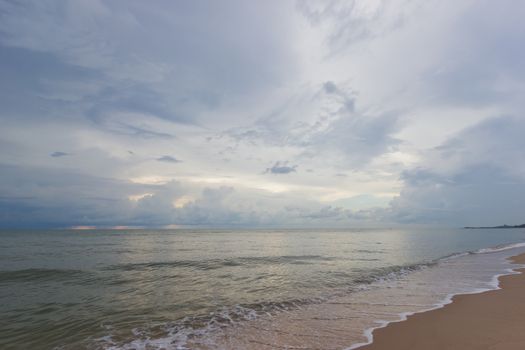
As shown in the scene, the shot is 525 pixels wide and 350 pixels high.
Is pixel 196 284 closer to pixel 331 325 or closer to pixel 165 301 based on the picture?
pixel 165 301

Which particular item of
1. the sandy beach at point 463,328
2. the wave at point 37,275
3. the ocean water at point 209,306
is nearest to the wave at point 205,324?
the ocean water at point 209,306

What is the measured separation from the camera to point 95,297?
13633mm

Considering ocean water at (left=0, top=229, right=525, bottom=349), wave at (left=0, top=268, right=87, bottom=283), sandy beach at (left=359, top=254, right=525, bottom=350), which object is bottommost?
wave at (left=0, top=268, right=87, bottom=283)

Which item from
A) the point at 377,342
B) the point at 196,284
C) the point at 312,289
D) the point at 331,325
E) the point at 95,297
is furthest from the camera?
the point at 196,284

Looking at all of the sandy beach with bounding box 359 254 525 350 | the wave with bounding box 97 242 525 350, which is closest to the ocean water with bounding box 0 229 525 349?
the wave with bounding box 97 242 525 350

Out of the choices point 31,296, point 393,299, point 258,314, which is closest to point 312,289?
point 393,299

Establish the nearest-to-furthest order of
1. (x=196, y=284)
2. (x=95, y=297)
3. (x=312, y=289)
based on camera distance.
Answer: (x=95, y=297) → (x=312, y=289) → (x=196, y=284)

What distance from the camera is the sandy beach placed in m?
6.97

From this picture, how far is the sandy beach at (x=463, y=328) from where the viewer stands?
697 centimetres

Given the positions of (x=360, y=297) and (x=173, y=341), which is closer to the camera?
(x=173, y=341)

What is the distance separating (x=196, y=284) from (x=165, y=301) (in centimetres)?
397

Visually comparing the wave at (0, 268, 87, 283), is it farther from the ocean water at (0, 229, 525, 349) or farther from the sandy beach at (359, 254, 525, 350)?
the sandy beach at (359, 254, 525, 350)

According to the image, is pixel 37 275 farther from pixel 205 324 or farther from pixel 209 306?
pixel 205 324

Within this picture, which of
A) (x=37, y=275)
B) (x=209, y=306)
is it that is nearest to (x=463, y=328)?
(x=209, y=306)
